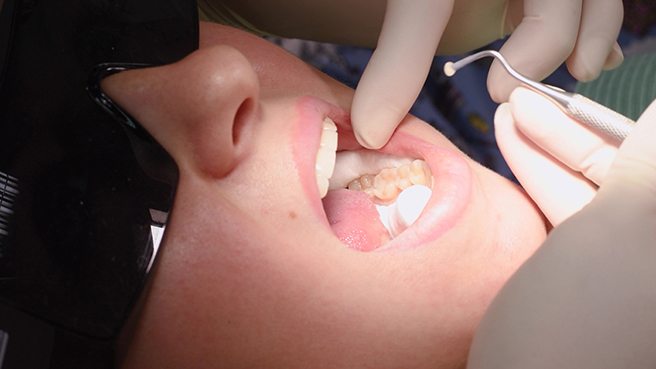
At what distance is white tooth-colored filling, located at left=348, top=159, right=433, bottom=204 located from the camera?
107 cm

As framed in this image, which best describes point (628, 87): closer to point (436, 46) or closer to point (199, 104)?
point (436, 46)

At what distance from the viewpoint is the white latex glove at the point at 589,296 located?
79 cm

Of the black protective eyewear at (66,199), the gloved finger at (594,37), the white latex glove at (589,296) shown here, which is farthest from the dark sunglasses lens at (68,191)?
the gloved finger at (594,37)

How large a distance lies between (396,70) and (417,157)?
14 centimetres

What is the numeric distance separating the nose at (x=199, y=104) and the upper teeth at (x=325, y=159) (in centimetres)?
10

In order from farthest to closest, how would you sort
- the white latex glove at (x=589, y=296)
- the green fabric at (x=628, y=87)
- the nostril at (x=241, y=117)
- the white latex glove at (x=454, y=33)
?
1. the green fabric at (x=628, y=87)
2. the white latex glove at (x=454, y=33)
3. the nostril at (x=241, y=117)
4. the white latex glove at (x=589, y=296)

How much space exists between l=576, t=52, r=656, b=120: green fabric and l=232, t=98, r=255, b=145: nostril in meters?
0.72

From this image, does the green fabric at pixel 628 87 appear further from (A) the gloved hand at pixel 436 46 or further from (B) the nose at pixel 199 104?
(B) the nose at pixel 199 104

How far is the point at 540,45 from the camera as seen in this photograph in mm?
1070

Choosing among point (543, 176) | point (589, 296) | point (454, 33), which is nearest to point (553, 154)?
point (543, 176)

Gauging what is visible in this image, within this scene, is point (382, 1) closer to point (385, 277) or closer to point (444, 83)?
point (444, 83)

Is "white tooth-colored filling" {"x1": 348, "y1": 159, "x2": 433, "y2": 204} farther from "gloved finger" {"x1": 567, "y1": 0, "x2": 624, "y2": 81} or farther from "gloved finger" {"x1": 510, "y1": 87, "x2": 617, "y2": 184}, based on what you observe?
"gloved finger" {"x1": 567, "y1": 0, "x2": 624, "y2": 81}

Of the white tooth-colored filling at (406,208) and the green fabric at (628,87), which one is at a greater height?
the green fabric at (628,87)

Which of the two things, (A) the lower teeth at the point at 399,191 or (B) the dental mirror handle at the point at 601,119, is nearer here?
(B) the dental mirror handle at the point at 601,119
